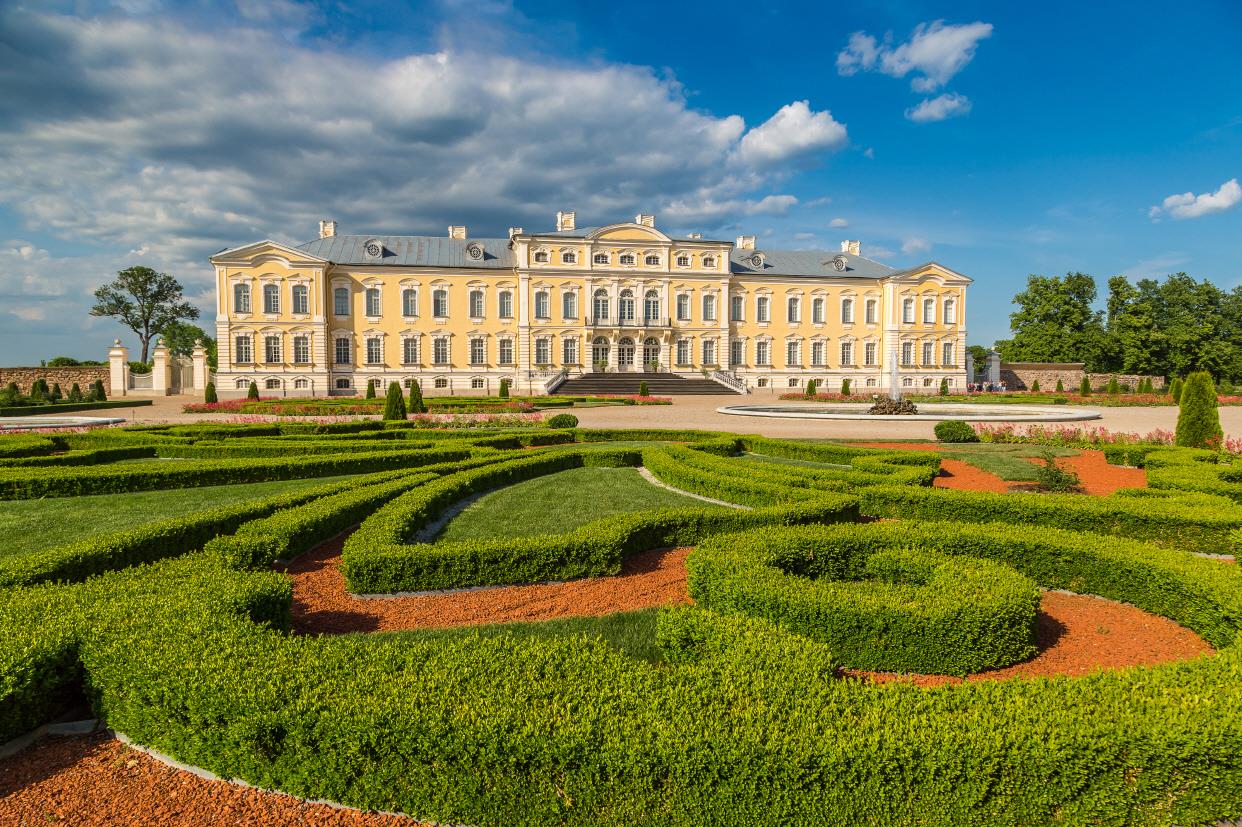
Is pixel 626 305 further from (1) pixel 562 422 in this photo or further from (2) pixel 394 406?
(1) pixel 562 422

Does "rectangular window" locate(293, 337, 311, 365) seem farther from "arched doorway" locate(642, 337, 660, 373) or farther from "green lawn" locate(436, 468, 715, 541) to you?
"green lawn" locate(436, 468, 715, 541)

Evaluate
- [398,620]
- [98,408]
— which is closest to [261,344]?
[98,408]

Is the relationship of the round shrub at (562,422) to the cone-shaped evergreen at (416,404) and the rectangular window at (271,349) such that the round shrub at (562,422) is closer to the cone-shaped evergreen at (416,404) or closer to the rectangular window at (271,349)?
the cone-shaped evergreen at (416,404)

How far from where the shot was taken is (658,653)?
3.82m

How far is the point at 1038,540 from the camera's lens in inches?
199

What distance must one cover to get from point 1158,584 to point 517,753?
4.44 meters

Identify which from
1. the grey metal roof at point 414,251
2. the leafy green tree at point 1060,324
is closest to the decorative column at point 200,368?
the grey metal roof at point 414,251

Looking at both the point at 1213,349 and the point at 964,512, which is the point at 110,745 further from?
the point at 1213,349

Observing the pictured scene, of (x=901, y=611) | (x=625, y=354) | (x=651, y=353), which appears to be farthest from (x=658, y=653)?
(x=651, y=353)

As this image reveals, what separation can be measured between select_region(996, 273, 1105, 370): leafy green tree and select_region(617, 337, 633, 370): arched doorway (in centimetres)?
3111

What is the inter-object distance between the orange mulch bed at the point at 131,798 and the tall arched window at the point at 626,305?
40026 mm

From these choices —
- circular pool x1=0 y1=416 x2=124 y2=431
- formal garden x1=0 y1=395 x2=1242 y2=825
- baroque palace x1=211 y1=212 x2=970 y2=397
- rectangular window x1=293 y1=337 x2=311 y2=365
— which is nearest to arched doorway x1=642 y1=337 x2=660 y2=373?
baroque palace x1=211 y1=212 x2=970 y2=397

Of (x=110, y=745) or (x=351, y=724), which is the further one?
(x=110, y=745)

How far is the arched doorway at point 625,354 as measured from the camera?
1678 inches
